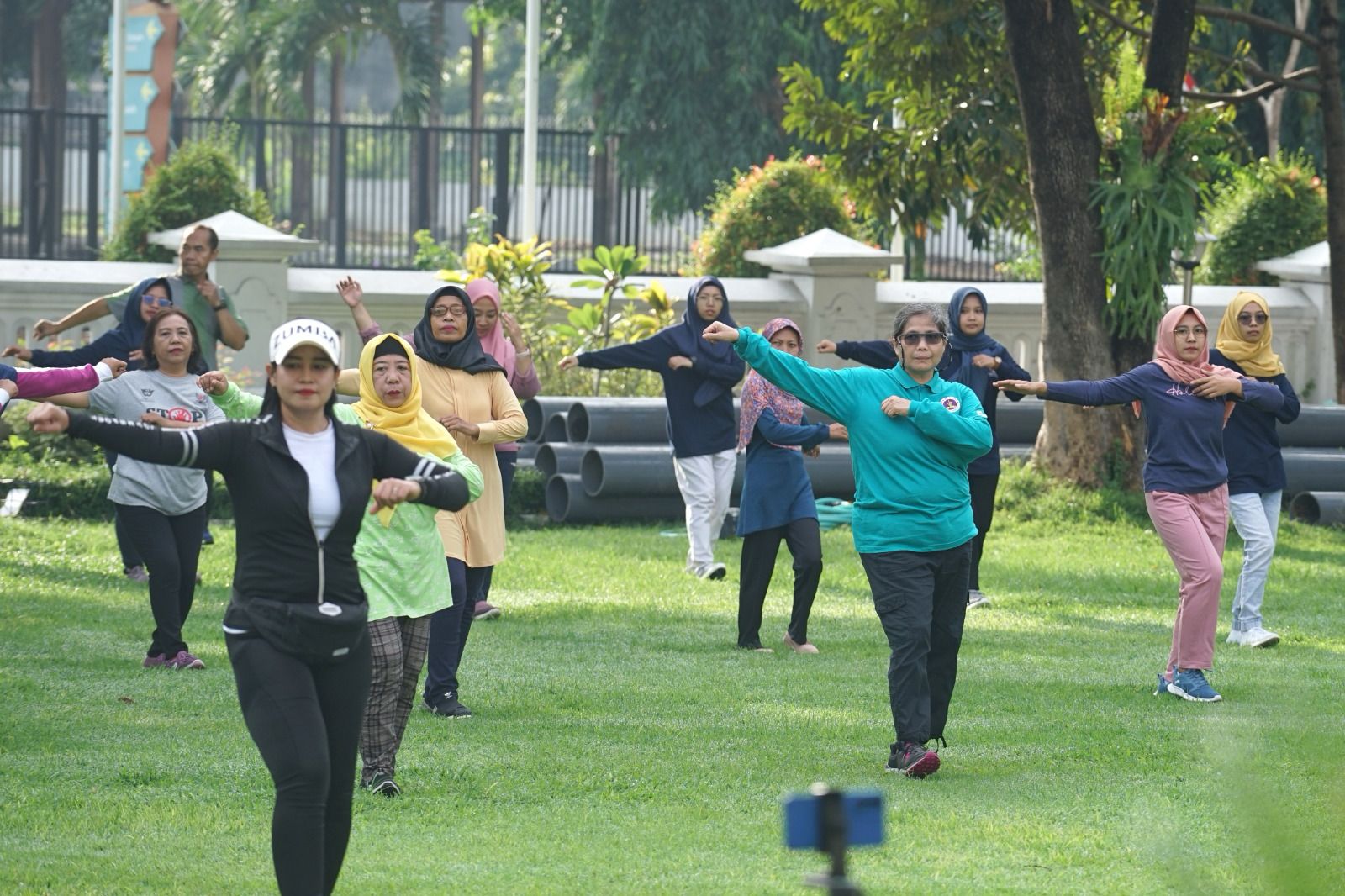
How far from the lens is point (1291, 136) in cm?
3114

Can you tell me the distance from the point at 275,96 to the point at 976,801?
125 ft

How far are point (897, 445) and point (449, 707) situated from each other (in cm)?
234

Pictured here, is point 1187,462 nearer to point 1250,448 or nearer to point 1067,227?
point 1250,448

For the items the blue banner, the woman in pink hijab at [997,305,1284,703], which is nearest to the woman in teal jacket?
the woman in pink hijab at [997,305,1284,703]

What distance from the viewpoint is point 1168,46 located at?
16.0 meters

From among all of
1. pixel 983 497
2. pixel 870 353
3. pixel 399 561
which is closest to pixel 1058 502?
pixel 983 497

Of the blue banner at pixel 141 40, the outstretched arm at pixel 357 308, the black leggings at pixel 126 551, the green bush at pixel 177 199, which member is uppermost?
the blue banner at pixel 141 40

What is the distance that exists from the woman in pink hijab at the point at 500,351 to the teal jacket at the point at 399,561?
2569mm

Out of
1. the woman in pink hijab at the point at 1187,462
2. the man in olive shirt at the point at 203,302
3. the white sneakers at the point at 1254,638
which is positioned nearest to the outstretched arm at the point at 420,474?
the woman in pink hijab at the point at 1187,462

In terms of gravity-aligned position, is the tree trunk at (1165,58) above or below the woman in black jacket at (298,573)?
above

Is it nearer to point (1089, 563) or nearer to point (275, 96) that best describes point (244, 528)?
point (1089, 563)


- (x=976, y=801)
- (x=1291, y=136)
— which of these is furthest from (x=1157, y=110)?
(x=1291, y=136)

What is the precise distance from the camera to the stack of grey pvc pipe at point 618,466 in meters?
15.3

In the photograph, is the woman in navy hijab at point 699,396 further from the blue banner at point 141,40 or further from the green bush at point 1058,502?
the blue banner at point 141,40
